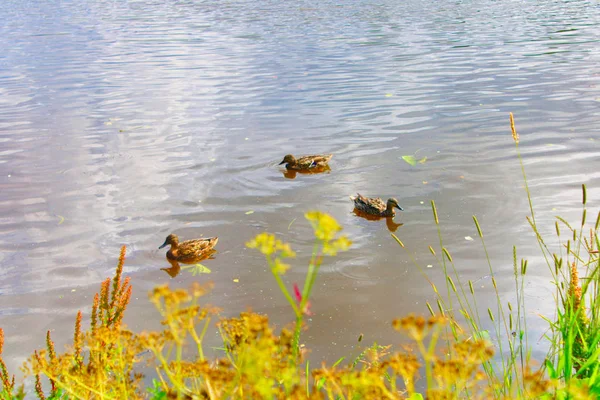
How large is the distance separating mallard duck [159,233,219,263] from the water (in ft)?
0.56

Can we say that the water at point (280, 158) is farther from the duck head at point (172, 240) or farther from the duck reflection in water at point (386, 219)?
the duck head at point (172, 240)

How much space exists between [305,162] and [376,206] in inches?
75.9

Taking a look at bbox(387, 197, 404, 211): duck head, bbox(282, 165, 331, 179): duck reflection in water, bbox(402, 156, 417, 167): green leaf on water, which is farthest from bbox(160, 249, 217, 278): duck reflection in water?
bbox(402, 156, 417, 167): green leaf on water

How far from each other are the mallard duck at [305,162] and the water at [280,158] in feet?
0.63

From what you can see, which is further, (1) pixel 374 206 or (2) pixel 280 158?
(2) pixel 280 158

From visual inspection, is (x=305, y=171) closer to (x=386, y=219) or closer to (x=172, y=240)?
(x=386, y=219)

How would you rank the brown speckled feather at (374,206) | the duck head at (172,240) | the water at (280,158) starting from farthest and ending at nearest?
1. the brown speckled feather at (374,206)
2. the duck head at (172,240)
3. the water at (280,158)

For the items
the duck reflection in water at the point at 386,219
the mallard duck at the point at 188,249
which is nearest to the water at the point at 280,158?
the duck reflection in water at the point at 386,219

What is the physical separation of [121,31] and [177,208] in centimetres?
1877

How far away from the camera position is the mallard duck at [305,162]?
9.30 metres

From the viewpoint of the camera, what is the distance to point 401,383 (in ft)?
14.9

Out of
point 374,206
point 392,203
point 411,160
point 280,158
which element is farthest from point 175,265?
point 411,160

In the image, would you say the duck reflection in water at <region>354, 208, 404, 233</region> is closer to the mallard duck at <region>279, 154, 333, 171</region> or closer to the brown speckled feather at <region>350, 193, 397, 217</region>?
the brown speckled feather at <region>350, 193, 397, 217</region>

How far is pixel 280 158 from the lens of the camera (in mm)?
10031
